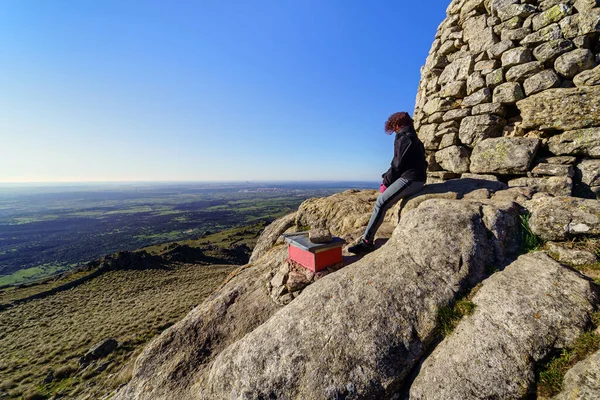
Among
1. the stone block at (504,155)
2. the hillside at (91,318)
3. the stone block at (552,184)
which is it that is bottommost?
the hillside at (91,318)

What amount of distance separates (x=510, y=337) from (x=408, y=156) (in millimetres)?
5657

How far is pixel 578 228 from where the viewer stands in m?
5.64

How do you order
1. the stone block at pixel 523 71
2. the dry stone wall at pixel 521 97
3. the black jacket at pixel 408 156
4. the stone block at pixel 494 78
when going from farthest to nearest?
the stone block at pixel 494 78 < the stone block at pixel 523 71 < the black jacket at pixel 408 156 < the dry stone wall at pixel 521 97

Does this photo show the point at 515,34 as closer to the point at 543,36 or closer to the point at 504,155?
the point at 543,36

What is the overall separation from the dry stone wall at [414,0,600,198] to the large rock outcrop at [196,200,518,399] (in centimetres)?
302

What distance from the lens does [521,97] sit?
9227 millimetres

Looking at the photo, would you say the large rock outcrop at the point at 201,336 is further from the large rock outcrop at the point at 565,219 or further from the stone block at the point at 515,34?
Result: the stone block at the point at 515,34

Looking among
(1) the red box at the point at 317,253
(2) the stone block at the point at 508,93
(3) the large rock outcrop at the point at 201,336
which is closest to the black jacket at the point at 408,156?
(3) the large rock outcrop at the point at 201,336

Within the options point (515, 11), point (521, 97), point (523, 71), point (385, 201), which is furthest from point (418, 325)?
point (515, 11)

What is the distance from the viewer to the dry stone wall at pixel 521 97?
7.83 meters

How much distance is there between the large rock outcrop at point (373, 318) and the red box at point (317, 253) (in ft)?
2.92

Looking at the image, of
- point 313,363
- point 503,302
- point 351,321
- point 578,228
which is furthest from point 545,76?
point 313,363

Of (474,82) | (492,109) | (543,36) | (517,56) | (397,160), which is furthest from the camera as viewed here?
(474,82)

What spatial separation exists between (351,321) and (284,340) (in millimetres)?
1596
